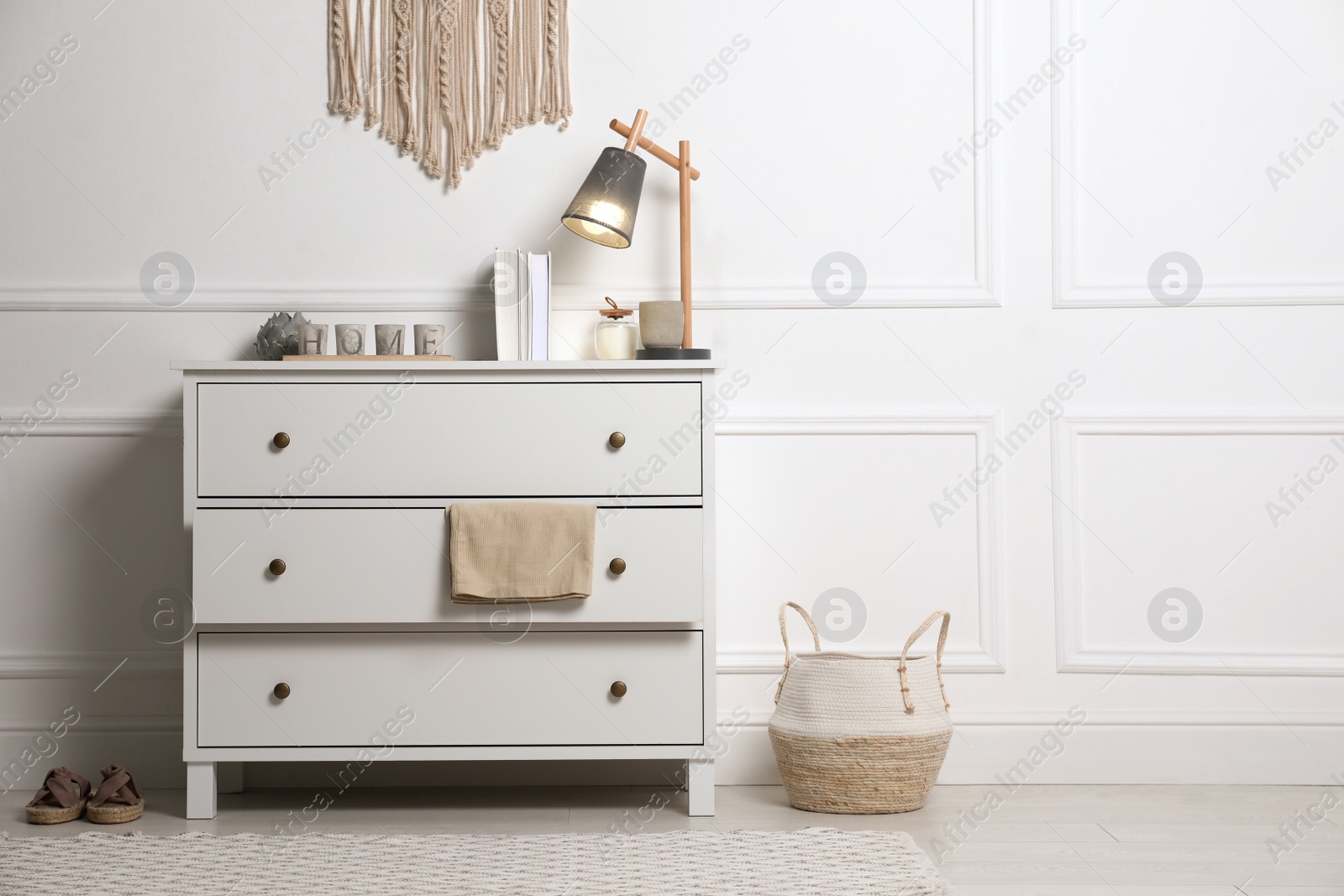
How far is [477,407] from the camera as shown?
1.98 meters

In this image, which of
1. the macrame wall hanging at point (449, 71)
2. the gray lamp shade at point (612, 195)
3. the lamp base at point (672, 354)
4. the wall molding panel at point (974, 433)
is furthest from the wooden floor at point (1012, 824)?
the macrame wall hanging at point (449, 71)

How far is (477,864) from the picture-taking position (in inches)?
68.4

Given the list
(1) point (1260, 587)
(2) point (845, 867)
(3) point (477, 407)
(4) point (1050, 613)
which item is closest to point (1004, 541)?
(4) point (1050, 613)

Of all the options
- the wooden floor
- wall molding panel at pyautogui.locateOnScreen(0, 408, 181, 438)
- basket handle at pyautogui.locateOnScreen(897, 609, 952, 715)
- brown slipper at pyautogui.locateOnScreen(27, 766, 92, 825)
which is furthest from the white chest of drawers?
wall molding panel at pyautogui.locateOnScreen(0, 408, 181, 438)

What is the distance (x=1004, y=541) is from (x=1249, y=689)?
68cm

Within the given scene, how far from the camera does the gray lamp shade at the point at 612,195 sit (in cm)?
213

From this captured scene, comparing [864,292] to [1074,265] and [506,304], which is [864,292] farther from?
[506,304]

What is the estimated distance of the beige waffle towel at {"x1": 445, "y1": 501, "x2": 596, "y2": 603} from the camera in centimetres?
193

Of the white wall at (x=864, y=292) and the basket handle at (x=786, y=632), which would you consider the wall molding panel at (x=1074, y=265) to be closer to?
the white wall at (x=864, y=292)

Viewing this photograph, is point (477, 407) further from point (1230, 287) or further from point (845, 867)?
point (1230, 287)

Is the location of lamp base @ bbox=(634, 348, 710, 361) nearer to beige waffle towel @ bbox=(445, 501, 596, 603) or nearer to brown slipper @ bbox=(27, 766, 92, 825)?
beige waffle towel @ bbox=(445, 501, 596, 603)

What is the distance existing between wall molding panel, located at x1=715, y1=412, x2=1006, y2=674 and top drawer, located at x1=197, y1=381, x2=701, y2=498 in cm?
45

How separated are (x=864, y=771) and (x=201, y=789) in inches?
53.8

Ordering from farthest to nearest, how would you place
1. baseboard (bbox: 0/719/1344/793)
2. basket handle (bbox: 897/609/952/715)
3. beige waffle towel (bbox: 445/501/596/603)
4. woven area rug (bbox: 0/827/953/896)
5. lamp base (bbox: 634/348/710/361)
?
baseboard (bbox: 0/719/1344/793), lamp base (bbox: 634/348/710/361), basket handle (bbox: 897/609/952/715), beige waffle towel (bbox: 445/501/596/603), woven area rug (bbox: 0/827/953/896)
